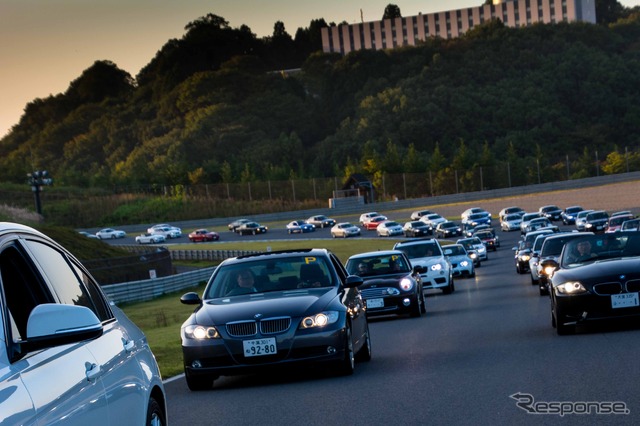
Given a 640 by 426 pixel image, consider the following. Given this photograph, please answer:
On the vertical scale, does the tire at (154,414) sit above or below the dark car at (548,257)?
above

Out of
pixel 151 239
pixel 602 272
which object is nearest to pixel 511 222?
pixel 151 239

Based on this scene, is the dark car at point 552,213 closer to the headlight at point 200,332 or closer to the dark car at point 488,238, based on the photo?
the dark car at point 488,238

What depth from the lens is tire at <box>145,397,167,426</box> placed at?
6545 mm

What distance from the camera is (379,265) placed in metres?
24.6

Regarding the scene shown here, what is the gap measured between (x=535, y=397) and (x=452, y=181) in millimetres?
118654

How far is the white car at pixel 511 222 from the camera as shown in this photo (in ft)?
290

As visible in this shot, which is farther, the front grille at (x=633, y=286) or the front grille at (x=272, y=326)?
the front grille at (x=633, y=286)

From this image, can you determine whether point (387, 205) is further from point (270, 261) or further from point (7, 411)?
point (7, 411)

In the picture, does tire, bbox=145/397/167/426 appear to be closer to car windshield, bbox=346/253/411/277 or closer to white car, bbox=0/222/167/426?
white car, bbox=0/222/167/426

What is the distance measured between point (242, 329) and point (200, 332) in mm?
487

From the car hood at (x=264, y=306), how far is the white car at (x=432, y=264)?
17.7 meters

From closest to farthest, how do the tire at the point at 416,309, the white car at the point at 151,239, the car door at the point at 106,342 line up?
the car door at the point at 106,342 < the tire at the point at 416,309 < the white car at the point at 151,239

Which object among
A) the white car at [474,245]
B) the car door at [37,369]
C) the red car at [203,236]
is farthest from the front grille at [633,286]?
the red car at [203,236]

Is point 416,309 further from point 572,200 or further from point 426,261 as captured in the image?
point 572,200
